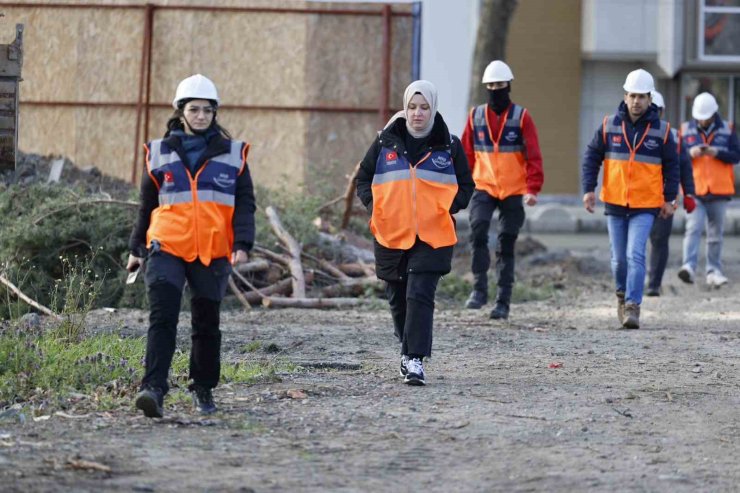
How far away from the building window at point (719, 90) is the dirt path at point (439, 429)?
2296 cm

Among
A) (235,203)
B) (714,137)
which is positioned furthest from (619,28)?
(235,203)

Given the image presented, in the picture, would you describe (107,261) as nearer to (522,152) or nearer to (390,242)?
(522,152)

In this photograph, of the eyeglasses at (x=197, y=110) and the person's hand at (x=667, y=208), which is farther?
the person's hand at (x=667, y=208)

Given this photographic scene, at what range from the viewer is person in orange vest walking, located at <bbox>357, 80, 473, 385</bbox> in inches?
340

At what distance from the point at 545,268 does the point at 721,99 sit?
1729 centimetres

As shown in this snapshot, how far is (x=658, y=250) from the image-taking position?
14.9 m

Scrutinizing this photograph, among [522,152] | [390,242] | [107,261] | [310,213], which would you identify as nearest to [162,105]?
[310,213]

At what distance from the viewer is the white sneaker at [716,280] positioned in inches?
623

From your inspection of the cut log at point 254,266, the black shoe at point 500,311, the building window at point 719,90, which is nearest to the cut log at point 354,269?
the cut log at point 254,266

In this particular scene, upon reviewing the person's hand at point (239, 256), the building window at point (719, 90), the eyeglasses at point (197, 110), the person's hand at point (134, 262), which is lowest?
the person's hand at point (134, 262)

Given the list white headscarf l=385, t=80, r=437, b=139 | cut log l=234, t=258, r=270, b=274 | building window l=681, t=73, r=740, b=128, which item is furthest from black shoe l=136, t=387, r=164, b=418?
building window l=681, t=73, r=740, b=128

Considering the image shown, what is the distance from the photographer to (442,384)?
8695 millimetres

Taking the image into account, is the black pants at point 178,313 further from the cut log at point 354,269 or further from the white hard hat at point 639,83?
the cut log at point 354,269

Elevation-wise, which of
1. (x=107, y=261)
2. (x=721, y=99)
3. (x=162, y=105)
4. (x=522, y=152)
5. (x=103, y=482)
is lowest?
(x=103, y=482)
